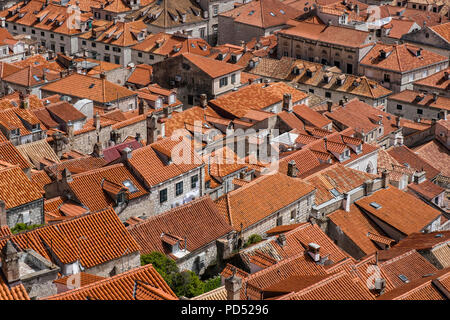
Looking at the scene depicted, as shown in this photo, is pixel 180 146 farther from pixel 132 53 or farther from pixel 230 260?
pixel 132 53

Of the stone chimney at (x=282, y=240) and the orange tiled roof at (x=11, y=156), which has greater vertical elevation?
→ the orange tiled roof at (x=11, y=156)

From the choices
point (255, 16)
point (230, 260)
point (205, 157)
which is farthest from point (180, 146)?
point (255, 16)

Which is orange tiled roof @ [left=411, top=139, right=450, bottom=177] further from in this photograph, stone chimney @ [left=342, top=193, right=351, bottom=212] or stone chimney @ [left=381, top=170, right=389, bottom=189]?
stone chimney @ [left=342, top=193, right=351, bottom=212]

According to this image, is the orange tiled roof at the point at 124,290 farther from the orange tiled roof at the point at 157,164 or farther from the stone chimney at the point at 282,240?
the orange tiled roof at the point at 157,164

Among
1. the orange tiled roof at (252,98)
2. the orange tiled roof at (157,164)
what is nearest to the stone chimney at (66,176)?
the orange tiled roof at (157,164)

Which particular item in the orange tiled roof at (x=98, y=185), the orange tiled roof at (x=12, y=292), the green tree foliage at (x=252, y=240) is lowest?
the green tree foliage at (x=252, y=240)

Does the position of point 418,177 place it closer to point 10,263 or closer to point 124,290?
point 124,290
